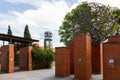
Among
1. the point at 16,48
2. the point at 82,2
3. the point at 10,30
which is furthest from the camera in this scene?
the point at 10,30

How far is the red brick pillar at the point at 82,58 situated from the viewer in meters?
21.8

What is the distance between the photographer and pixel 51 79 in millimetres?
24062

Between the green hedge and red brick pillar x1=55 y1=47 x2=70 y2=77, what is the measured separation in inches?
438

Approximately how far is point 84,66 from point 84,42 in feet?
7.15

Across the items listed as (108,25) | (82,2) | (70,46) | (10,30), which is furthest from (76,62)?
(10,30)

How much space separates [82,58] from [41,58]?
52.5ft

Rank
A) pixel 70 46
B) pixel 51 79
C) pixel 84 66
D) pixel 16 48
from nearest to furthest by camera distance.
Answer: pixel 84 66
pixel 51 79
pixel 70 46
pixel 16 48

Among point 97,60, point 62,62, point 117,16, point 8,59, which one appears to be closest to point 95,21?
point 117,16

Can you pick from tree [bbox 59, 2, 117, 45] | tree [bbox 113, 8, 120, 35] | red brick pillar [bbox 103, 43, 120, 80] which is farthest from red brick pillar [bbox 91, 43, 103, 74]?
red brick pillar [bbox 103, 43, 120, 80]

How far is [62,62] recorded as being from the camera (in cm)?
2578

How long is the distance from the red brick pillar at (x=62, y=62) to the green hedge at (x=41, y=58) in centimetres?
1112

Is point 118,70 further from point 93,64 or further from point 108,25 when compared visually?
point 108,25

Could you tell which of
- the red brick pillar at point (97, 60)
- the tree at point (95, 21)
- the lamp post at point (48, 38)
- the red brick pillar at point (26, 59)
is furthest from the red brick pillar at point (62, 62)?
the lamp post at point (48, 38)

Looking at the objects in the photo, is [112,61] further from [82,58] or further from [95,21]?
[95,21]
